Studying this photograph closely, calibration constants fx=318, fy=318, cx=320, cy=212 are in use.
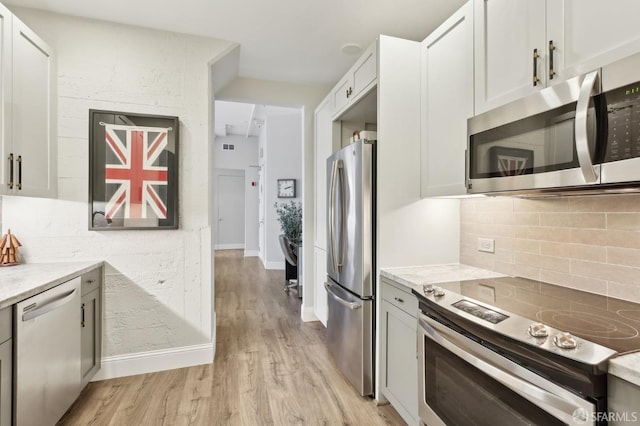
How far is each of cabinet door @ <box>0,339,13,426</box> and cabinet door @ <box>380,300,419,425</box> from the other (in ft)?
6.23

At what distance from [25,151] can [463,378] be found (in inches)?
111

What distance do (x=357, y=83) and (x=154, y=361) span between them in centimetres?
274

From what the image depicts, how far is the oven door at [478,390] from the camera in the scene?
91 cm

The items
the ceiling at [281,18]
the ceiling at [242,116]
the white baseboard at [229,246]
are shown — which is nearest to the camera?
the ceiling at [281,18]

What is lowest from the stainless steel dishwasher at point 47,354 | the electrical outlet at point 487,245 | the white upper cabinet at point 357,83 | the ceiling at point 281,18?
the stainless steel dishwasher at point 47,354

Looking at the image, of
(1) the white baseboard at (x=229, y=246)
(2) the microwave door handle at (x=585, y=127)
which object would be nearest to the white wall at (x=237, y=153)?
(1) the white baseboard at (x=229, y=246)

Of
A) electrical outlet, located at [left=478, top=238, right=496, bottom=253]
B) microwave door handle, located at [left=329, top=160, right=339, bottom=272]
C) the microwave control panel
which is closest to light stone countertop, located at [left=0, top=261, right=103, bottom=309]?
microwave door handle, located at [left=329, top=160, right=339, bottom=272]

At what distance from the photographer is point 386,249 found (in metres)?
2.12

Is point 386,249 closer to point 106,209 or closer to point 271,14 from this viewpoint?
point 271,14

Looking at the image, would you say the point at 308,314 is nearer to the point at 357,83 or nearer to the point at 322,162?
the point at 322,162

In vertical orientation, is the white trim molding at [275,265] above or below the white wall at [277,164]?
below

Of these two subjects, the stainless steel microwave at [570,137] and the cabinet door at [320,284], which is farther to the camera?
the cabinet door at [320,284]

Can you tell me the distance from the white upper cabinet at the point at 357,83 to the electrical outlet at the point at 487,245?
1.27 metres

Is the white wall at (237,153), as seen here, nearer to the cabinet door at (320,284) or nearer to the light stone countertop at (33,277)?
the cabinet door at (320,284)
